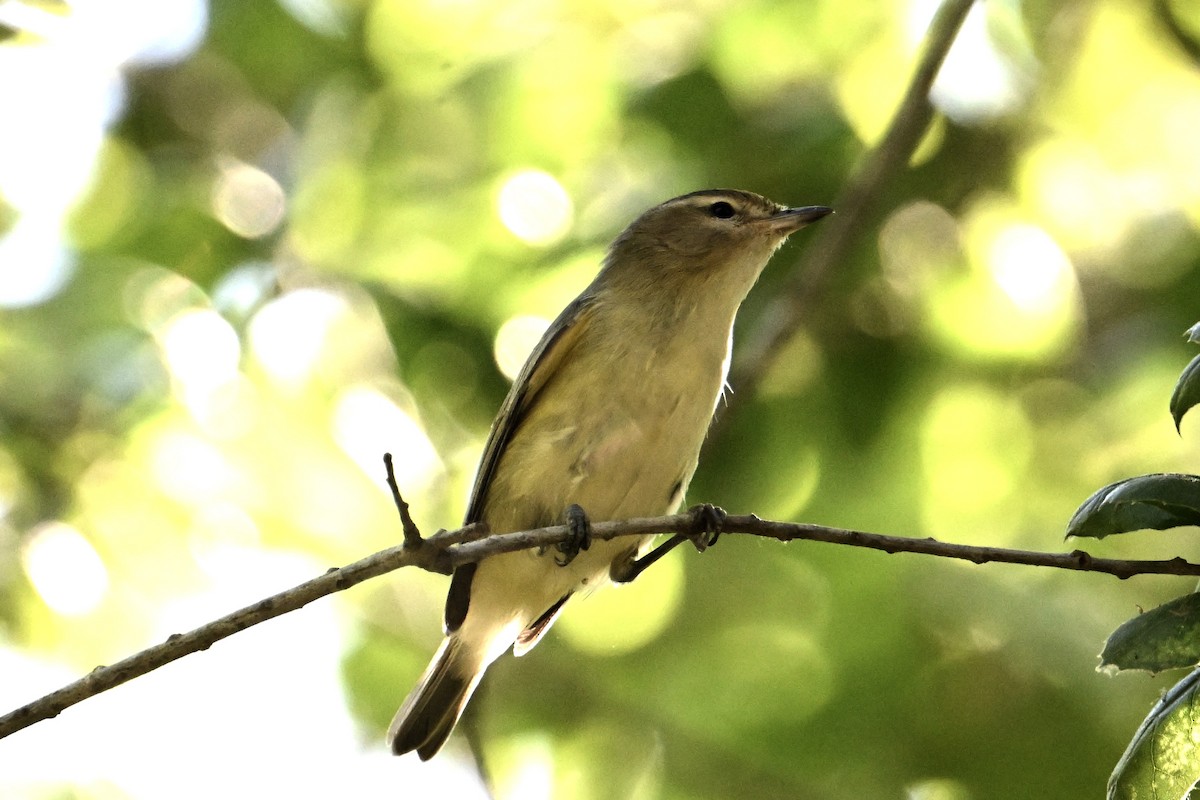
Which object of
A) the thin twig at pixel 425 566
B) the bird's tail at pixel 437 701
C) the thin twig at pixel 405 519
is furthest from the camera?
the bird's tail at pixel 437 701

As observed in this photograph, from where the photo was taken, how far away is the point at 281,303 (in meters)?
5.09

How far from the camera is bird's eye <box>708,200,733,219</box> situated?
14.8 feet

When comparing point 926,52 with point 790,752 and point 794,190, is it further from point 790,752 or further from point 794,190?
point 790,752

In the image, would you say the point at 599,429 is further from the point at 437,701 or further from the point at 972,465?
the point at 972,465

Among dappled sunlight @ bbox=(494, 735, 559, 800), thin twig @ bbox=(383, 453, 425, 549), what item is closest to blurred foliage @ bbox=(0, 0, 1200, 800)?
dappled sunlight @ bbox=(494, 735, 559, 800)

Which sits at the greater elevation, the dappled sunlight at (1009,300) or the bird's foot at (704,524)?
the dappled sunlight at (1009,300)

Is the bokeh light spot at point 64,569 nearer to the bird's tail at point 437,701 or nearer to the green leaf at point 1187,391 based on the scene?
the bird's tail at point 437,701

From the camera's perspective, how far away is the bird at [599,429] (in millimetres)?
3721

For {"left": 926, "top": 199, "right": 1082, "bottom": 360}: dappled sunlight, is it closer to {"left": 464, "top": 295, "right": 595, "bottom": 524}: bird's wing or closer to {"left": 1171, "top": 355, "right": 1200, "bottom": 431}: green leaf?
{"left": 464, "top": 295, "right": 595, "bottom": 524}: bird's wing

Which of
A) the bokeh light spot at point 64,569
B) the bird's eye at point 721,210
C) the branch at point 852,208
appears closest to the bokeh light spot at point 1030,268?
the branch at point 852,208

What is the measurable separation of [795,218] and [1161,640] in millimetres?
2653

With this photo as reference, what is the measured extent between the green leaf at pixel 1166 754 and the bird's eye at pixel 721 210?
9.35 feet

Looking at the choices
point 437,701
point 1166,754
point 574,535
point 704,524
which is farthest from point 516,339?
point 1166,754

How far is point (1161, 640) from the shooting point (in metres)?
1.87
